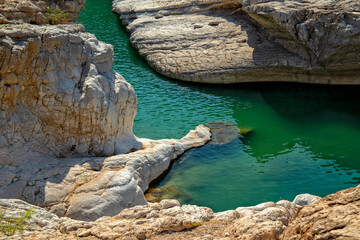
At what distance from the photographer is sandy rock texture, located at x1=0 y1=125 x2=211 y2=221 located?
1263 centimetres

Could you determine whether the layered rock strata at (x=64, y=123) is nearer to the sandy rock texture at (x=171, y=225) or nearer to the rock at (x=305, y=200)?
the sandy rock texture at (x=171, y=225)

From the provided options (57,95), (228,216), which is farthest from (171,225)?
(57,95)

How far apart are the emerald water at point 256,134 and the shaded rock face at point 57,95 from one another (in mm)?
3491

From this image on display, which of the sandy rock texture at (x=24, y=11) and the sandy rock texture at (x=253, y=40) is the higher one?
the sandy rock texture at (x=24, y=11)

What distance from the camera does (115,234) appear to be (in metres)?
7.91

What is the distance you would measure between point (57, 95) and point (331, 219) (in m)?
11.2

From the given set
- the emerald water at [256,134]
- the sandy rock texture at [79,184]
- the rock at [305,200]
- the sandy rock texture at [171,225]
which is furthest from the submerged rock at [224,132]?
the sandy rock texture at [171,225]

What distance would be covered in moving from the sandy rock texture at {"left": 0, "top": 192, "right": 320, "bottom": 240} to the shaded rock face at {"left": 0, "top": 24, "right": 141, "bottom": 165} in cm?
591

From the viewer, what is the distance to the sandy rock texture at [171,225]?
764 centimetres

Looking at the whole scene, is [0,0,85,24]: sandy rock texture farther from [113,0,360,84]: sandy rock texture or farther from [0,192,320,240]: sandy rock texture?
[113,0,360,84]: sandy rock texture

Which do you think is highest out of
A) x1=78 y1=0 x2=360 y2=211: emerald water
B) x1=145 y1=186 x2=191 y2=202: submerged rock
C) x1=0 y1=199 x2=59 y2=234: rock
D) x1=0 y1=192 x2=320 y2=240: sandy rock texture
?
x1=0 y1=199 x2=59 y2=234: rock

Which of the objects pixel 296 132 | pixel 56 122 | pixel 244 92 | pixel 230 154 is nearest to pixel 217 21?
pixel 244 92

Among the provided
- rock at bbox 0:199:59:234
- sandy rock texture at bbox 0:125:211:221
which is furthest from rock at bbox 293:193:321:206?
rock at bbox 0:199:59:234

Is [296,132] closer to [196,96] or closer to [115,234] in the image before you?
[196,96]
